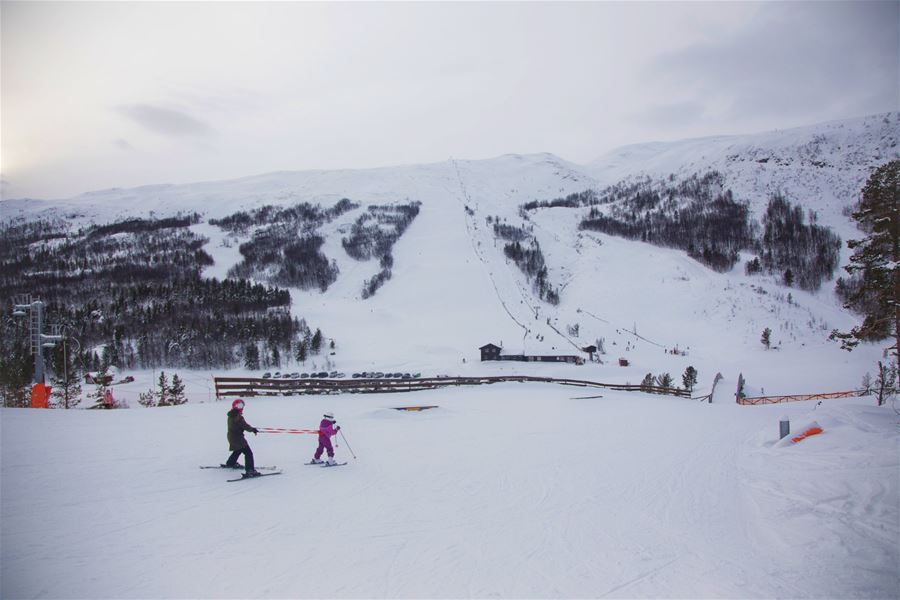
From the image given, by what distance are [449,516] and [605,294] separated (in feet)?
243

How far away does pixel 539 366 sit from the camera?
162ft

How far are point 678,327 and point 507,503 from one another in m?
63.6

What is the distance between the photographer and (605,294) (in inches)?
3049

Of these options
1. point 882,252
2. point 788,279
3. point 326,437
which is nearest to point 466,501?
point 326,437

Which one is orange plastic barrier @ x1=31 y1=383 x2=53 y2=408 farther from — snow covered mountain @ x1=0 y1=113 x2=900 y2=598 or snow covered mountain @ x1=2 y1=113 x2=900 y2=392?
snow covered mountain @ x1=2 y1=113 x2=900 y2=392

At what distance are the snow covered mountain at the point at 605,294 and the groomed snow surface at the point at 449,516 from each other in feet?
118

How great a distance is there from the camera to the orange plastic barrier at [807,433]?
13.9 meters

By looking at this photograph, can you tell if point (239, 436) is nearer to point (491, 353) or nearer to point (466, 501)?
point (466, 501)

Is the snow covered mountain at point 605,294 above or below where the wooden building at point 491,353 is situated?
above

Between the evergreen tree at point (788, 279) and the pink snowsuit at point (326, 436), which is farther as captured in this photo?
the evergreen tree at point (788, 279)

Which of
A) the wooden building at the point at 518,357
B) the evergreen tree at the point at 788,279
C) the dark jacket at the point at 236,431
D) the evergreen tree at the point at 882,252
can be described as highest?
the evergreen tree at the point at 788,279

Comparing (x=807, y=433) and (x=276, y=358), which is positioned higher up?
(x=276, y=358)

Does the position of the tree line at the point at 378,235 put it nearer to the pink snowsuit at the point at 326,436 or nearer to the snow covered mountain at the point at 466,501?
the snow covered mountain at the point at 466,501

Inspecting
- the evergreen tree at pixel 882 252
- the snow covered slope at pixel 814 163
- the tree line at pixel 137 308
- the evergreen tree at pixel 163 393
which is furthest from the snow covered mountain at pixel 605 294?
the evergreen tree at pixel 882 252
